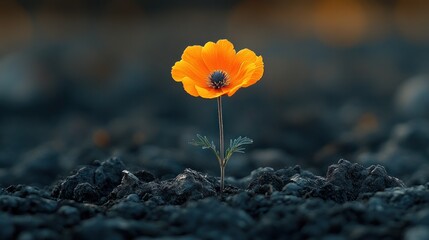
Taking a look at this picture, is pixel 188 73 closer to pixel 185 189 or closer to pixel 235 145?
pixel 235 145

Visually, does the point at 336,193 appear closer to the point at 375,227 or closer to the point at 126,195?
the point at 375,227

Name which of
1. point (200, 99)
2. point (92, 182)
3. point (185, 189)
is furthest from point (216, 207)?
point (200, 99)

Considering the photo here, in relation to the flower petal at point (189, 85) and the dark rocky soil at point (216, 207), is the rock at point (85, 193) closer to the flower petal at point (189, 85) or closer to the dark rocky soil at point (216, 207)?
the dark rocky soil at point (216, 207)

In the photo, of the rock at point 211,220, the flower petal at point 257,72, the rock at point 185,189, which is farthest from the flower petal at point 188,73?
the rock at point 211,220

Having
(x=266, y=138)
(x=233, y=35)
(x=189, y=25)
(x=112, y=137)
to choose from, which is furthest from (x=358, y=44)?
(x=112, y=137)

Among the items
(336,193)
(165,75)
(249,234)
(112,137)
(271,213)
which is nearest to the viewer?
(249,234)

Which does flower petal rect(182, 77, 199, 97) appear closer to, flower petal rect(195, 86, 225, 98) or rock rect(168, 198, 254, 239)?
flower petal rect(195, 86, 225, 98)
